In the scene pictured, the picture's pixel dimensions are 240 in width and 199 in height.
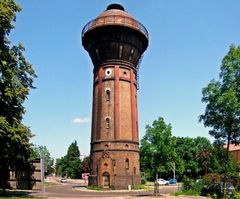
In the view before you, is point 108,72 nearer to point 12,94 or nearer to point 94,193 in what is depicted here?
point 94,193

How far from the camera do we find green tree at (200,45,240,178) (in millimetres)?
19188

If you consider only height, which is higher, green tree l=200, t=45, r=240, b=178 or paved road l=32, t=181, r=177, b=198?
green tree l=200, t=45, r=240, b=178

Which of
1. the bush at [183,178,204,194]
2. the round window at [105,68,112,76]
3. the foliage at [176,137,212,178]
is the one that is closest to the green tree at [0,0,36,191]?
the bush at [183,178,204,194]

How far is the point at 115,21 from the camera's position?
1724 inches

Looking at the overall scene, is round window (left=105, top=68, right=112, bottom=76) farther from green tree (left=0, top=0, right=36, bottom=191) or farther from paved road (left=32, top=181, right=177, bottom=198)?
green tree (left=0, top=0, right=36, bottom=191)

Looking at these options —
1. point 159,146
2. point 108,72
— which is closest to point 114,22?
point 108,72

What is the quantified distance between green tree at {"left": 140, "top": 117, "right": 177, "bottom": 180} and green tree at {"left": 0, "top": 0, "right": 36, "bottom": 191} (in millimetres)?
11715

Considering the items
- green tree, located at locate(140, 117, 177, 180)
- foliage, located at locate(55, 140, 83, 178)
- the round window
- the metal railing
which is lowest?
foliage, located at locate(55, 140, 83, 178)

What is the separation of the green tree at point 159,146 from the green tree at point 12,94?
1172cm

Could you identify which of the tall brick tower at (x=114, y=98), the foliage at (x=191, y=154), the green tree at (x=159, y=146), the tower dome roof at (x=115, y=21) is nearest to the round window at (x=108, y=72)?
the tall brick tower at (x=114, y=98)

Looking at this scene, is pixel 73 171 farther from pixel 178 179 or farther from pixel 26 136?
pixel 26 136

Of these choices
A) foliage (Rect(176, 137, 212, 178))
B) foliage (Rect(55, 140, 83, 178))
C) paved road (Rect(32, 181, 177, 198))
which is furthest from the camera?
foliage (Rect(55, 140, 83, 178))

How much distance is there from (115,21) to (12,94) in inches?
939

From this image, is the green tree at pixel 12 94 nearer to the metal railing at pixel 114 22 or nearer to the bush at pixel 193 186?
the bush at pixel 193 186
